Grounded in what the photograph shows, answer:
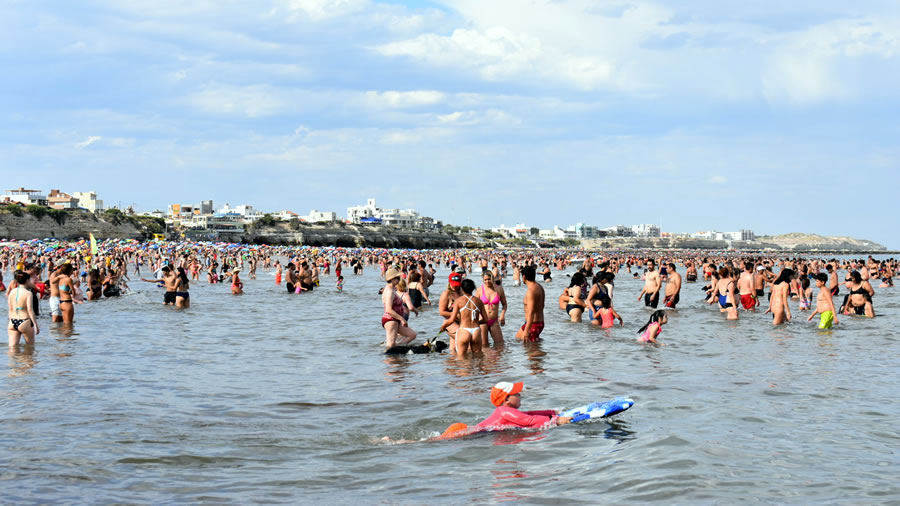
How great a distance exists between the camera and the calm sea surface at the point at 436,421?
4.67 meters

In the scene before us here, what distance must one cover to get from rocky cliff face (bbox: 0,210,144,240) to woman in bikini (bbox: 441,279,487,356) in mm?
84910

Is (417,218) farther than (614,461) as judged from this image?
Yes

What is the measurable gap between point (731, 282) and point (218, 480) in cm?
1308

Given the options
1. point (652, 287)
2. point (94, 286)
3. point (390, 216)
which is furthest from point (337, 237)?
point (652, 287)

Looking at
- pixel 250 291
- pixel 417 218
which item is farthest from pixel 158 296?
pixel 417 218

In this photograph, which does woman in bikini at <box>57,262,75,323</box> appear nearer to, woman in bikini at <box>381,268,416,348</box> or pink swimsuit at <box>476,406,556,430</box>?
woman in bikini at <box>381,268,416,348</box>

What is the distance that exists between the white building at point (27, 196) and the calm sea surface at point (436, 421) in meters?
126

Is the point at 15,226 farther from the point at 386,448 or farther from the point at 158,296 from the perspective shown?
the point at 386,448

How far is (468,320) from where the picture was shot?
9.78 m

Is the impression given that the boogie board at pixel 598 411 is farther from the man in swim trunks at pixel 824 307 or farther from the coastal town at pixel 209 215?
the coastal town at pixel 209 215

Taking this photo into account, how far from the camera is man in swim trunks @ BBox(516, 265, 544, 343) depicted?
10.5 meters

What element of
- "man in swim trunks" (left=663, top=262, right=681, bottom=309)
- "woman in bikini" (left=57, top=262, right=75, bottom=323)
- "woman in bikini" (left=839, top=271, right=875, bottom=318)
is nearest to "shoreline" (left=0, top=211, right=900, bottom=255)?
"woman in bikini" (left=57, top=262, right=75, bottom=323)

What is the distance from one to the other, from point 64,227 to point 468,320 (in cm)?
9457

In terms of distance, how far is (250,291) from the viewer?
84.5ft
